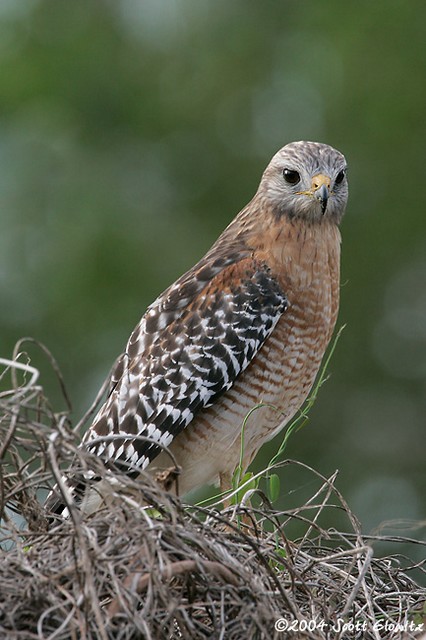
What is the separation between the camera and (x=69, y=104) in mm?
15578

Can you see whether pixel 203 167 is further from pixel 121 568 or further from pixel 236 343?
pixel 121 568

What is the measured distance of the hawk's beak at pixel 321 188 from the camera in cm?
545

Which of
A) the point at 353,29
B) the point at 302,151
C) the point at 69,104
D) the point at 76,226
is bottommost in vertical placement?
the point at 76,226

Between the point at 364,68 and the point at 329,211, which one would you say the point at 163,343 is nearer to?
the point at 329,211

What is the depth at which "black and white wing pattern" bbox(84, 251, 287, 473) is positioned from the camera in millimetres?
5234

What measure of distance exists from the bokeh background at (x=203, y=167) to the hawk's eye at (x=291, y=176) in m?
6.02

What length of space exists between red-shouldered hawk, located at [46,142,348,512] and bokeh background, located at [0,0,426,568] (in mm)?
6020

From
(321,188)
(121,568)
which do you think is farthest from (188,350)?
(121,568)

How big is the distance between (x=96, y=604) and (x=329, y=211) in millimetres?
3068

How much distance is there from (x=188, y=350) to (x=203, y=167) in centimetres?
1043

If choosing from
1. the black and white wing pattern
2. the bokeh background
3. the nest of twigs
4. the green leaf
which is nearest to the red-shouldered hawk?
the black and white wing pattern

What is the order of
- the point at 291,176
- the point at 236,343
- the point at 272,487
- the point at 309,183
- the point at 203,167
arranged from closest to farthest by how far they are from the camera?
the point at 272,487
the point at 236,343
the point at 309,183
the point at 291,176
the point at 203,167

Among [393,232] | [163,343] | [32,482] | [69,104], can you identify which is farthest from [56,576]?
[69,104]

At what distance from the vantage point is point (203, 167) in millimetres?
15633
